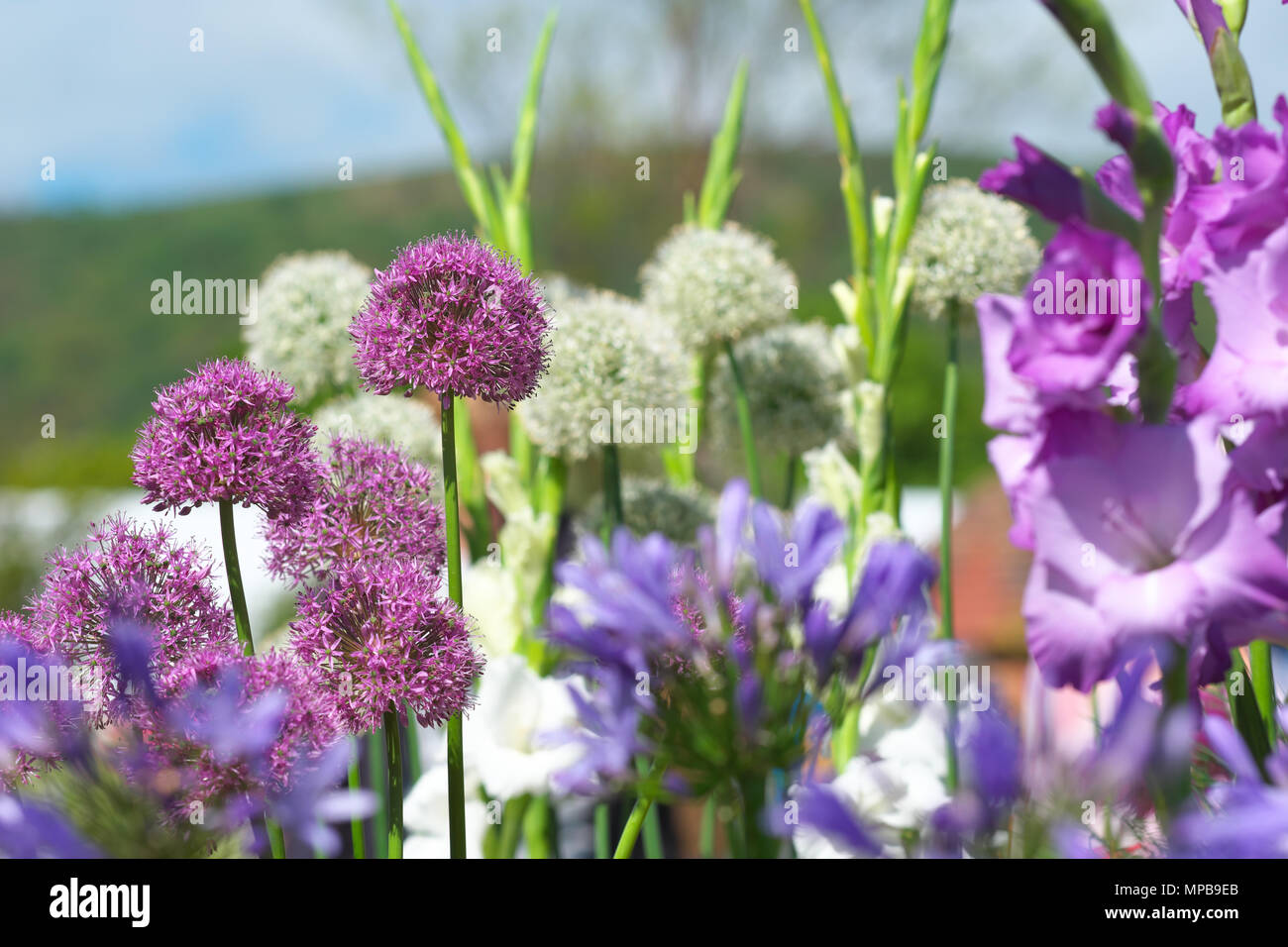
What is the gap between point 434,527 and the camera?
0.38m

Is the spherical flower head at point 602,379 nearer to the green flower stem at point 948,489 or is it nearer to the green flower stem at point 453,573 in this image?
the green flower stem at point 948,489

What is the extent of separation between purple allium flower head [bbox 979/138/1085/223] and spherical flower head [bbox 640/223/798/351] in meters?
0.53

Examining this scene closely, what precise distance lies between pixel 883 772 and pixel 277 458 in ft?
0.87

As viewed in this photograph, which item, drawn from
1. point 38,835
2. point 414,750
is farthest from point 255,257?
point 38,835

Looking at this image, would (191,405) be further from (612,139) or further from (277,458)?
(612,139)

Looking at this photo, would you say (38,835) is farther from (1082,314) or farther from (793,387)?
(793,387)

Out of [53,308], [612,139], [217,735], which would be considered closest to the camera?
[217,735]

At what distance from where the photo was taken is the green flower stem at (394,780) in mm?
311

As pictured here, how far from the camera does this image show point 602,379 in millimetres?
694

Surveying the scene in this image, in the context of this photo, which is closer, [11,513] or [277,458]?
[277,458]

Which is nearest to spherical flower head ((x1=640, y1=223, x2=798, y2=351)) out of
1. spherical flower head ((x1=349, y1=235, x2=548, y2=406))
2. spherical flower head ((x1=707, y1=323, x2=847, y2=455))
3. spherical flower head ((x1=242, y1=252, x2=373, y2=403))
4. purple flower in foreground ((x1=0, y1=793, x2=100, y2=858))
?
spherical flower head ((x1=707, y1=323, x2=847, y2=455))

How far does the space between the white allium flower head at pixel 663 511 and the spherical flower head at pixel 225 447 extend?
0.39 m

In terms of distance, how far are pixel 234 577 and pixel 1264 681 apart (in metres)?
0.34
